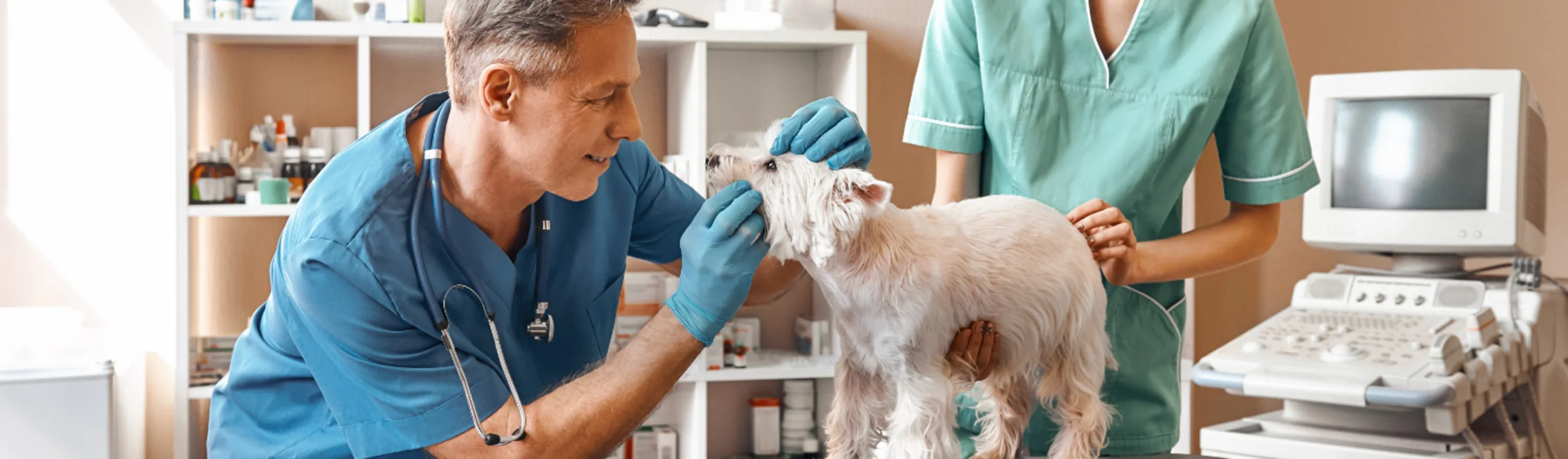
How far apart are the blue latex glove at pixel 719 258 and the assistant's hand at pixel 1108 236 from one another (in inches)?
16.5

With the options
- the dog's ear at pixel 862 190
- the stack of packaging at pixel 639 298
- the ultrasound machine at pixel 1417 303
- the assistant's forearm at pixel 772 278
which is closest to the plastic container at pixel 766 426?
the stack of packaging at pixel 639 298

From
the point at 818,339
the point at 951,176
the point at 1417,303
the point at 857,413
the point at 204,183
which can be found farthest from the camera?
the point at 818,339

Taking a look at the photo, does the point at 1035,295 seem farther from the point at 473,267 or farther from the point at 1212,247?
the point at 473,267

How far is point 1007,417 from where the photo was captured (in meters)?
1.48

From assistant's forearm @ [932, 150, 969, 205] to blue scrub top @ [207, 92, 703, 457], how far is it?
1.42 ft

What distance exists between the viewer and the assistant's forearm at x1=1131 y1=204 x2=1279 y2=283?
148 cm

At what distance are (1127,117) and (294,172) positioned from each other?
2342 mm

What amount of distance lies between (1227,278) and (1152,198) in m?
2.56

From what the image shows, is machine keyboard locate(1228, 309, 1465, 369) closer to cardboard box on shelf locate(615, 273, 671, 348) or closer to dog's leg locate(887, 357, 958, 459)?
dog's leg locate(887, 357, 958, 459)

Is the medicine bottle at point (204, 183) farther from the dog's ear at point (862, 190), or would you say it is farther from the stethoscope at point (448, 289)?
the dog's ear at point (862, 190)

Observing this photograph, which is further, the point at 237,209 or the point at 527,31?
the point at 237,209

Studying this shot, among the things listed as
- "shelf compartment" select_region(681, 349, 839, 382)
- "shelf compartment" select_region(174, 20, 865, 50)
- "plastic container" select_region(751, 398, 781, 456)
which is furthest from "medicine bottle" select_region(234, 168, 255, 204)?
"plastic container" select_region(751, 398, 781, 456)

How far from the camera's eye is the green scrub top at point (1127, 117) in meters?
1.48

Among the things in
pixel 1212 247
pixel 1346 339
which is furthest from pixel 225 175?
pixel 1346 339
